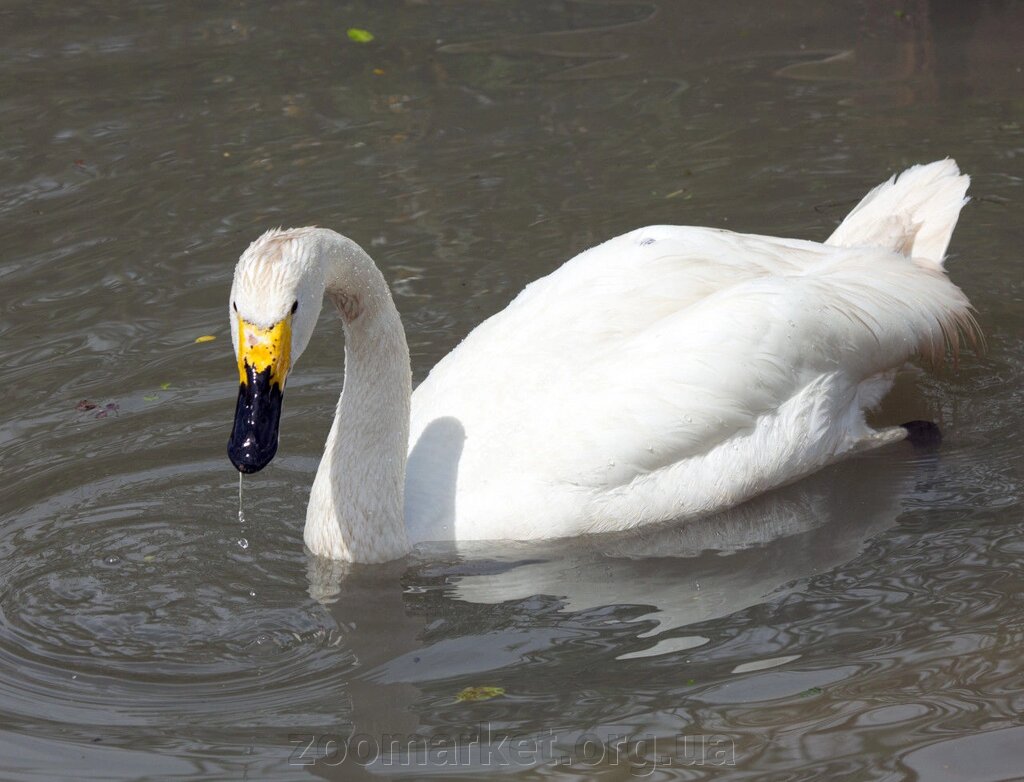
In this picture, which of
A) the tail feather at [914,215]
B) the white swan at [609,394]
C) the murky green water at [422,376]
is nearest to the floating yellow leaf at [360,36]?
the murky green water at [422,376]

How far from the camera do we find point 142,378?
27.0 ft

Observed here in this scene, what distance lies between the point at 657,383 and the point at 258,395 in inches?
75.0

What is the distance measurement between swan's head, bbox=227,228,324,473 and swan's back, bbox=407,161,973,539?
1287 millimetres

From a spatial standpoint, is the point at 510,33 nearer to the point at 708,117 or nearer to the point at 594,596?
the point at 708,117

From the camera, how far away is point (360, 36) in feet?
42.6

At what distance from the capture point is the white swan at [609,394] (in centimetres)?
645

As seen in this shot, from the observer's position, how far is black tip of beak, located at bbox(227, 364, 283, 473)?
529cm

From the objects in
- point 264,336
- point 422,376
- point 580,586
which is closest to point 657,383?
point 580,586

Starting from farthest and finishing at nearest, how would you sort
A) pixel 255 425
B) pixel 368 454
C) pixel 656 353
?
pixel 656 353, pixel 368 454, pixel 255 425

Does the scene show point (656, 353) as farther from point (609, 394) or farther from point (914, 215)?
point (914, 215)

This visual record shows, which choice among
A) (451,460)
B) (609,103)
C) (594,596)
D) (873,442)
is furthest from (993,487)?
(609,103)

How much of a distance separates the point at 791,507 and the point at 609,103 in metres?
5.29

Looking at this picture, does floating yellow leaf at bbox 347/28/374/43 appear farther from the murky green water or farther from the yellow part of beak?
the yellow part of beak

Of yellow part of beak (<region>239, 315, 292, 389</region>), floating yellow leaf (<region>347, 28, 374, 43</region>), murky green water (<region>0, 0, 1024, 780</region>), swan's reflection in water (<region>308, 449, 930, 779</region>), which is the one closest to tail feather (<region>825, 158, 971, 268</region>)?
murky green water (<region>0, 0, 1024, 780</region>)
